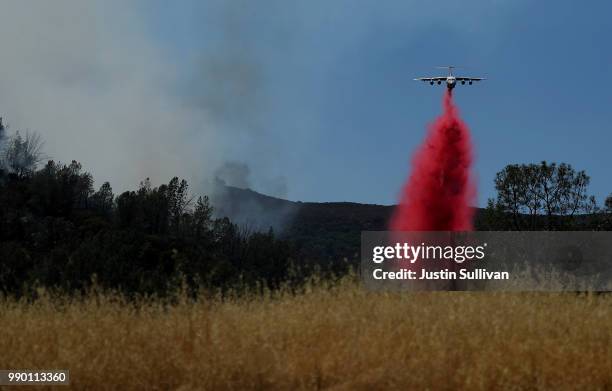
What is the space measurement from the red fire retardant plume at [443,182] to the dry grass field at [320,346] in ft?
102

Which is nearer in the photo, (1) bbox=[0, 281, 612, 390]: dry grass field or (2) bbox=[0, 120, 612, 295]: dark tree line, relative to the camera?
(1) bbox=[0, 281, 612, 390]: dry grass field

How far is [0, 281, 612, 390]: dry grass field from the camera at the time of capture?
942 cm

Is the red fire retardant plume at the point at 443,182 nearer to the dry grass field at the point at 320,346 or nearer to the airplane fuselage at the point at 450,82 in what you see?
the airplane fuselage at the point at 450,82

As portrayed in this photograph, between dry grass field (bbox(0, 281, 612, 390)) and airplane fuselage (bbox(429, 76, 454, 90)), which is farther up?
airplane fuselage (bbox(429, 76, 454, 90))

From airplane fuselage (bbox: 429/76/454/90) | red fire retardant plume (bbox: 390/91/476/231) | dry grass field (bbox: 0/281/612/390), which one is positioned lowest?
dry grass field (bbox: 0/281/612/390)

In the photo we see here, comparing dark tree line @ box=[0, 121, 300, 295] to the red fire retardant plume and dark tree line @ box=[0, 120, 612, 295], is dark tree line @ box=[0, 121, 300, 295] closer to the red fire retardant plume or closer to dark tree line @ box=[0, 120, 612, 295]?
dark tree line @ box=[0, 120, 612, 295]

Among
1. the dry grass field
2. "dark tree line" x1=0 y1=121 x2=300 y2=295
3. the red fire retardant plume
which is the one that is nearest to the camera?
the dry grass field

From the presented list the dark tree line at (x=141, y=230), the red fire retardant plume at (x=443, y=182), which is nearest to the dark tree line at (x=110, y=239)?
the dark tree line at (x=141, y=230)

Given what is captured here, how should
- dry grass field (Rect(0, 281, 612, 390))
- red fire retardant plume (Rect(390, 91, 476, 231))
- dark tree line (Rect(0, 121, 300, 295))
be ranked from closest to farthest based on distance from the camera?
1. dry grass field (Rect(0, 281, 612, 390))
2. dark tree line (Rect(0, 121, 300, 295))
3. red fire retardant plume (Rect(390, 91, 476, 231))

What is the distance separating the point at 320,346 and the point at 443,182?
119 ft

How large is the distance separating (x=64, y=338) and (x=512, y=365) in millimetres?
6419

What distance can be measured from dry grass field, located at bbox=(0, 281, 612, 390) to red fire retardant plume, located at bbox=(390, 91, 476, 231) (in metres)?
31.1

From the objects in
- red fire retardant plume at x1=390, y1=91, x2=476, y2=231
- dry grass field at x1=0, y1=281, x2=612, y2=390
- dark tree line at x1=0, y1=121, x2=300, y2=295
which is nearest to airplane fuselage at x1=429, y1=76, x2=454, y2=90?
red fire retardant plume at x1=390, y1=91, x2=476, y2=231

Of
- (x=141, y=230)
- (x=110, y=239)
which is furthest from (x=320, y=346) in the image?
(x=141, y=230)
